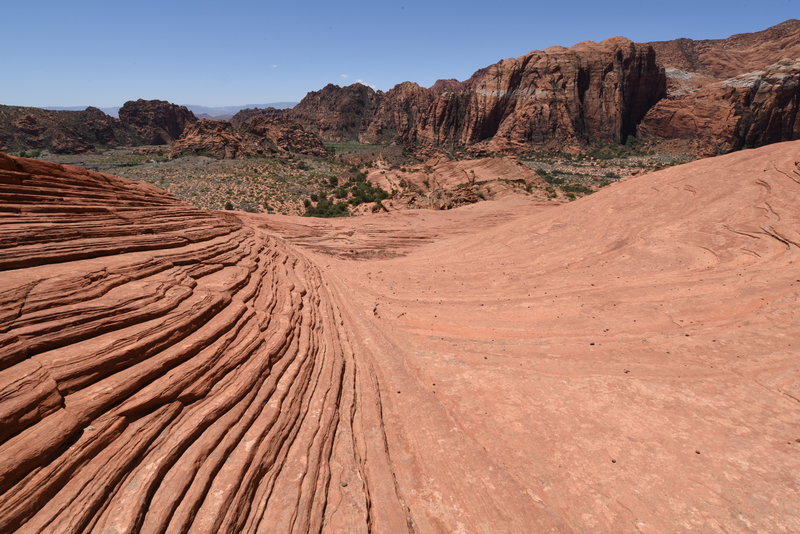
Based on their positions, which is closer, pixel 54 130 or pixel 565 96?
pixel 565 96

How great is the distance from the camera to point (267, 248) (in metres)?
14.9

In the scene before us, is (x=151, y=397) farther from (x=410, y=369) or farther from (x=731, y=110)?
(x=731, y=110)

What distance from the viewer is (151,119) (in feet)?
371

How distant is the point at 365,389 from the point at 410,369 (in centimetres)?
134

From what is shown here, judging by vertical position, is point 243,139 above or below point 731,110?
below

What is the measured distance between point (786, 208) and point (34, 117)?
413 ft

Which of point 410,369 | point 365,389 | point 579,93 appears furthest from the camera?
point 579,93

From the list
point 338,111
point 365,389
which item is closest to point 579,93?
point 338,111

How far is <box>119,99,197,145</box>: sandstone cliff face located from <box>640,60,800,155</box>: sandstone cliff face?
12911 centimetres

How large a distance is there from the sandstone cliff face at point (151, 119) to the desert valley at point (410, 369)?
122912 mm

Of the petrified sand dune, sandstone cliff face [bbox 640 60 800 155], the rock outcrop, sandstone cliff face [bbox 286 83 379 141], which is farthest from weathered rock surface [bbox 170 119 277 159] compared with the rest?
sandstone cliff face [bbox 640 60 800 155]

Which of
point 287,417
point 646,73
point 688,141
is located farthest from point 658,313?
point 646,73

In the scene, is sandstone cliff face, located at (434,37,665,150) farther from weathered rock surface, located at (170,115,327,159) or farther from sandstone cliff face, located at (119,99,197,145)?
sandstone cliff face, located at (119,99,197,145)

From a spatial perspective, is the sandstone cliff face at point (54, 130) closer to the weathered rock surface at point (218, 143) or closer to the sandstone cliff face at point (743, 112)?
the weathered rock surface at point (218, 143)
